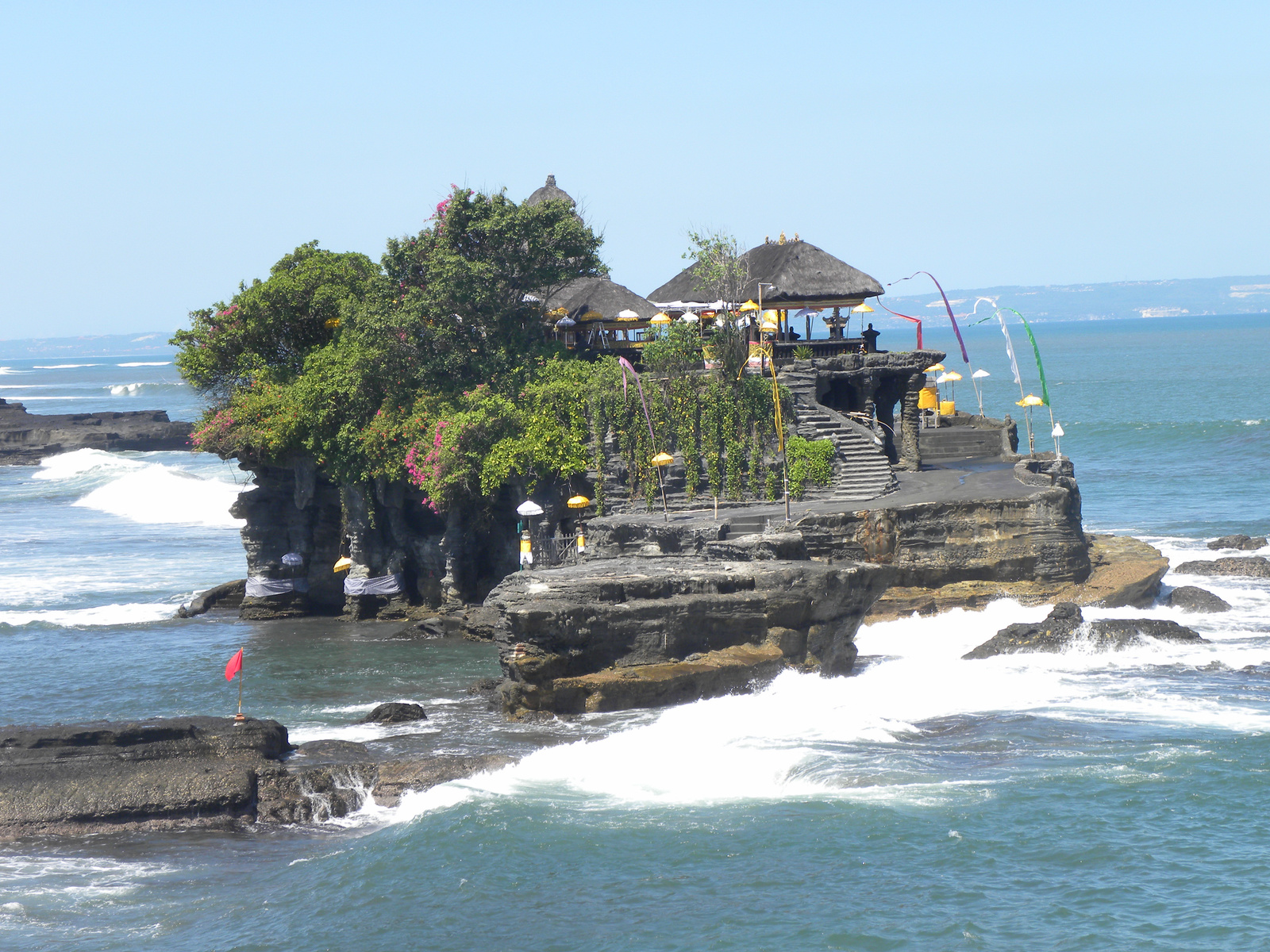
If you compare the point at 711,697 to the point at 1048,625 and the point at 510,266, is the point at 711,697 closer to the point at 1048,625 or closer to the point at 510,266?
the point at 1048,625

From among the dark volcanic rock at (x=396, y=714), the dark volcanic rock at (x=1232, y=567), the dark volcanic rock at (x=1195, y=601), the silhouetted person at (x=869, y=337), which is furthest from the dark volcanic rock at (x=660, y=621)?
the dark volcanic rock at (x=1232, y=567)

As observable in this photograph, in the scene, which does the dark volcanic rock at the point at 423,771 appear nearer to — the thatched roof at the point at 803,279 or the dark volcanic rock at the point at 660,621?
the dark volcanic rock at the point at 660,621

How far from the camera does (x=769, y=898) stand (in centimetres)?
1812

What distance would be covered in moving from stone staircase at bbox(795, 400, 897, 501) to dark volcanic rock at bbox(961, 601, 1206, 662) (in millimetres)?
5996

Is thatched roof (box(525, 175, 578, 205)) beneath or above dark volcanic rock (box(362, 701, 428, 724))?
above

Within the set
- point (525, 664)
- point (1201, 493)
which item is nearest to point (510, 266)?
point (525, 664)

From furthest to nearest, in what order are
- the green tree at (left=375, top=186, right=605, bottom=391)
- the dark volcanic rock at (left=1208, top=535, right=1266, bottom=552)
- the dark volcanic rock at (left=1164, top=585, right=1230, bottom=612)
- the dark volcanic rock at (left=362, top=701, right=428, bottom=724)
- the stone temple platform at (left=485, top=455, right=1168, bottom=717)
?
the dark volcanic rock at (left=1208, top=535, right=1266, bottom=552) → the green tree at (left=375, top=186, right=605, bottom=391) → the dark volcanic rock at (left=1164, top=585, right=1230, bottom=612) → the dark volcanic rock at (left=362, top=701, right=428, bottom=724) → the stone temple platform at (left=485, top=455, right=1168, bottom=717)

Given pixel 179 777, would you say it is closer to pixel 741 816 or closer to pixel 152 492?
pixel 741 816

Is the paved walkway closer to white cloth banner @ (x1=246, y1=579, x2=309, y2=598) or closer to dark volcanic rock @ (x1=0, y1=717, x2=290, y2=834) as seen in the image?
white cloth banner @ (x1=246, y1=579, x2=309, y2=598)

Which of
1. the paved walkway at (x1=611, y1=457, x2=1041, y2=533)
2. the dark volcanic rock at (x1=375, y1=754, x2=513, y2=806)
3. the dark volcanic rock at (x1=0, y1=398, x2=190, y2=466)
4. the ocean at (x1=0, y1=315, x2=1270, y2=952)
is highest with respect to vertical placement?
the dark volcanic rock at (x1=0, y1=398, x2=190, y2=466)

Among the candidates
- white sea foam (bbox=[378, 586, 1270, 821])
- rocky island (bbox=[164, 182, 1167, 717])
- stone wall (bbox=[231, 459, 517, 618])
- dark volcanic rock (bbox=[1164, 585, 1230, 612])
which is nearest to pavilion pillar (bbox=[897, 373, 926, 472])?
rocky island (bbox=[164, 182, 1167, 717])

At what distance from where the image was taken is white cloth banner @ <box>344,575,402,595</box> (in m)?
39.0

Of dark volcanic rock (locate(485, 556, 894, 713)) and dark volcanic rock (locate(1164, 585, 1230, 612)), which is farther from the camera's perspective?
dark volcanic rock (locate(1164, 585, 1230, 612))

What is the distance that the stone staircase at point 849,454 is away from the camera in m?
35.3
